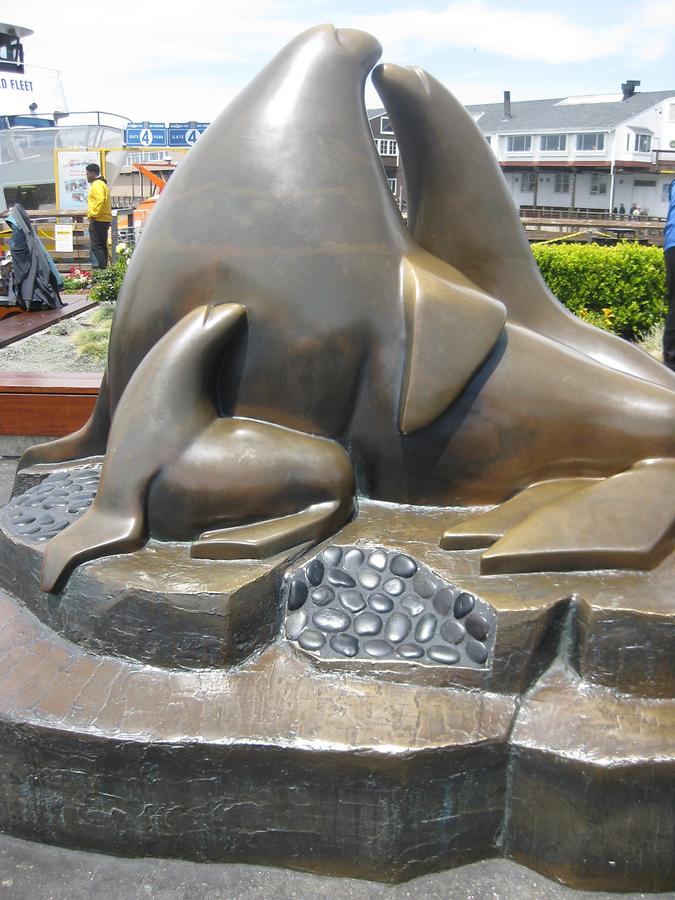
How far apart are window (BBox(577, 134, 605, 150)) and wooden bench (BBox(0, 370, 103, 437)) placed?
47676mm

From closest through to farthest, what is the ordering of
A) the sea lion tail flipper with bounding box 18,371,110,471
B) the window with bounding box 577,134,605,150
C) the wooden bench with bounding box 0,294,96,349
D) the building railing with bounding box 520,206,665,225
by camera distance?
the sea lion tail flipper with bounding box 18,371,110,471 < the wooden bench with bounding box 0,294,96,349 < the building railing with bounding box 520,206,665,225 < the window with bounding box 577,134,605,150

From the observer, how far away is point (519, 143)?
49.9 m

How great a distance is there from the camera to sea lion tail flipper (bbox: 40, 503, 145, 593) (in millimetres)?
2398

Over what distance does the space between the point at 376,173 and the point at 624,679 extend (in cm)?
181

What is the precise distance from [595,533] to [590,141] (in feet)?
165

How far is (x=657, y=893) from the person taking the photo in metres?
2.14

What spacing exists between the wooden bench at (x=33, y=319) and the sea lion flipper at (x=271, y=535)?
629cm

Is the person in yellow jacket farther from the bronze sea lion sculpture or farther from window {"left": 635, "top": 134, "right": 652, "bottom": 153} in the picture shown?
window {"left": 635, "top": 134, "right": 652, "bottom": 153}

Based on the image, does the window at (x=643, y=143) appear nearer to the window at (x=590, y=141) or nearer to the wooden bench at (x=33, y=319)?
the window at (x=590, y=141)

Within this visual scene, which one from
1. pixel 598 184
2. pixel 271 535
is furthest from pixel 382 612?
pixel 598 184

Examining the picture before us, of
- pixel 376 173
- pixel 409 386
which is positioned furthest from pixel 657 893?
pixel 376 173

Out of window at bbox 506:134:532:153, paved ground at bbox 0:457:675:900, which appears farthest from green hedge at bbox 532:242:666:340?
window at bbox 506:134:532:153

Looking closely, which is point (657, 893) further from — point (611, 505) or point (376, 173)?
point (376, 173)

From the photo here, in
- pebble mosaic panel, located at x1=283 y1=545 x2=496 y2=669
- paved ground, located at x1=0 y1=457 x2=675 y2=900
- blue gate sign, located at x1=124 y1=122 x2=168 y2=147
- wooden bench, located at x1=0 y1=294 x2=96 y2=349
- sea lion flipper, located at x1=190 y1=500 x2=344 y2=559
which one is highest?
blue gate sign, located at x1=124 y1=122 x2=168 y2=147
